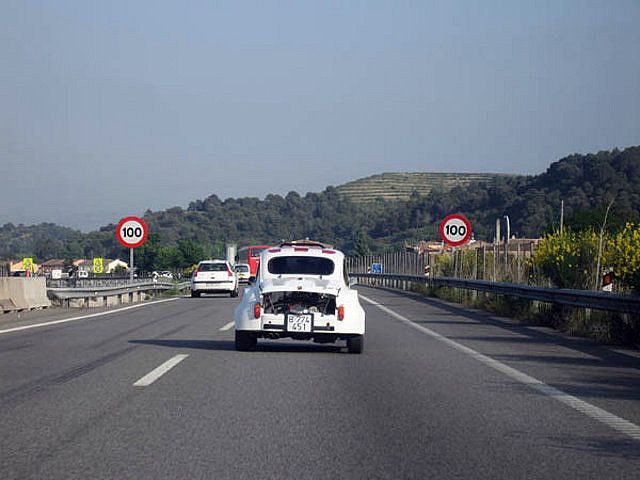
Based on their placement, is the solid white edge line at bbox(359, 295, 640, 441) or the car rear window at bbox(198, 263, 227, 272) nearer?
the solid white edge line at bbox(359, 295, 640, 441)

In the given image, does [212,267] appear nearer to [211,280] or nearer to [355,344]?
[211,280]

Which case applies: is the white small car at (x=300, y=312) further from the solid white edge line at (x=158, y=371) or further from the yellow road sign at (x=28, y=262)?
the yellow road sign at (x=28, y=262)

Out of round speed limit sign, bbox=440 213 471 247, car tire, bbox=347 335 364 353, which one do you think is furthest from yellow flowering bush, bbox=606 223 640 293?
round speed limit sign, bbox=440 213 471 247

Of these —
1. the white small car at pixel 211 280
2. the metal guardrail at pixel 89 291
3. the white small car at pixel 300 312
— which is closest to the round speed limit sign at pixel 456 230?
the white small car at pixel 211 280

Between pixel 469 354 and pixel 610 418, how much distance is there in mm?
4997

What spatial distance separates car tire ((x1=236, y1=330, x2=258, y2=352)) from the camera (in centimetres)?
1201

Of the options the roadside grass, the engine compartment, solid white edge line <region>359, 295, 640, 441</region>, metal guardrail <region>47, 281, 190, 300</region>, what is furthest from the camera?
metal guardrail <region>47, 281, 190, 300</region>

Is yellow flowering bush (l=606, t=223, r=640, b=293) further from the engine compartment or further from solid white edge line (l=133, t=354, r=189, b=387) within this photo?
solid white edge line (l=133, t=354, r=189, b=387)

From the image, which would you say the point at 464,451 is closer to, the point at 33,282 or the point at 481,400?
the point at 481,400

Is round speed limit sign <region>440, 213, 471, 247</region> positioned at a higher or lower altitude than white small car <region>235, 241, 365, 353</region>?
higher

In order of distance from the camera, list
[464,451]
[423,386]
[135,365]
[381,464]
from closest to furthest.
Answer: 1. [381,464]
2. [464,451]
3. [423,386]
4. [135,365]

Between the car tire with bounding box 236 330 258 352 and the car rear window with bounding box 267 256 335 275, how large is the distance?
130 centimetres

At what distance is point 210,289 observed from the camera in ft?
112

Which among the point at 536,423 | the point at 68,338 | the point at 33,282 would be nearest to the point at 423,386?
the point at 536,423
